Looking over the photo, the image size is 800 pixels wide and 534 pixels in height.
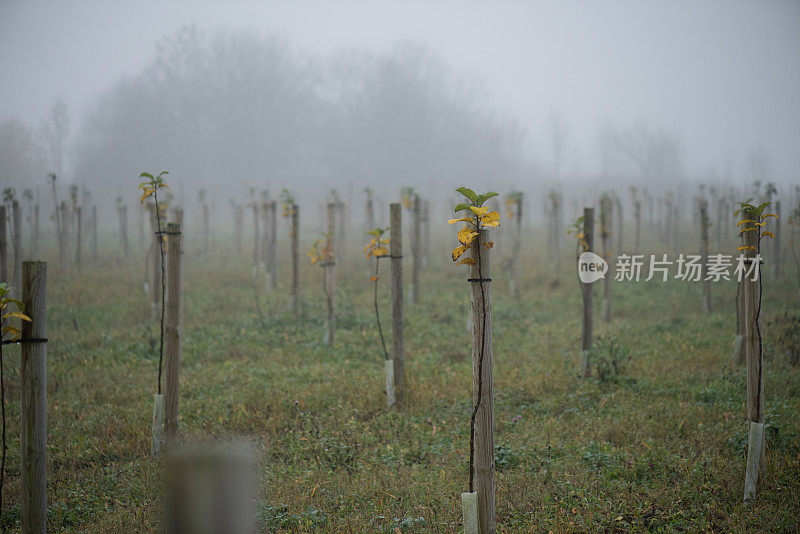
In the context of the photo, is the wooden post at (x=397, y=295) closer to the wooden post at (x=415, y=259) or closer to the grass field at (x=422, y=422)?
the grass field at (x=422, y=422)

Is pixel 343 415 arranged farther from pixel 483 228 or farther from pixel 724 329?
pixel 724 329

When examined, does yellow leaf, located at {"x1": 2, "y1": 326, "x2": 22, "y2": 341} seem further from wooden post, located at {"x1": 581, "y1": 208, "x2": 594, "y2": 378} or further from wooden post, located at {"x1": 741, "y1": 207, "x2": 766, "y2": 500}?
wooden post, located at {"x1": 581, "y1": 208, "x2": 594, "y2": 378}

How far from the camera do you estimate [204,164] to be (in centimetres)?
5462

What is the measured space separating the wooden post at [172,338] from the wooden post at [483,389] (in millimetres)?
3604

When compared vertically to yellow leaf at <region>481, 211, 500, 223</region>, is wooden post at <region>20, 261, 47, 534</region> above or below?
below

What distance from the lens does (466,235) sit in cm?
354

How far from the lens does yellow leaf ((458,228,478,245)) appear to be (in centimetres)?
349

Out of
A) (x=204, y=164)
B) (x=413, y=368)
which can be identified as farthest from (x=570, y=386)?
(x=204, y=164)

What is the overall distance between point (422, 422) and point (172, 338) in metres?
3.17

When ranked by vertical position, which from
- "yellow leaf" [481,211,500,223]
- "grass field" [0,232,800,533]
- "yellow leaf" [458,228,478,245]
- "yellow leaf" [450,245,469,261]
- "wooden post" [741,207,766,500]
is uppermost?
"yellow leaf" [481,211,500,223]

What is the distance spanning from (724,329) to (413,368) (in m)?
6.99

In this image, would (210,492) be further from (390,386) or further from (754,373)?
(390,386)

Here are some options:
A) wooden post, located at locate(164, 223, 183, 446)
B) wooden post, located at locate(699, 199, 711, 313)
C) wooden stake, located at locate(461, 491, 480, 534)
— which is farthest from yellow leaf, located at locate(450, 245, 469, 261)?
wooden post, located at locate(699, 199, 711, 313)

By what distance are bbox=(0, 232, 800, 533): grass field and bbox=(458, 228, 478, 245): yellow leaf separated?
233 centimetres
